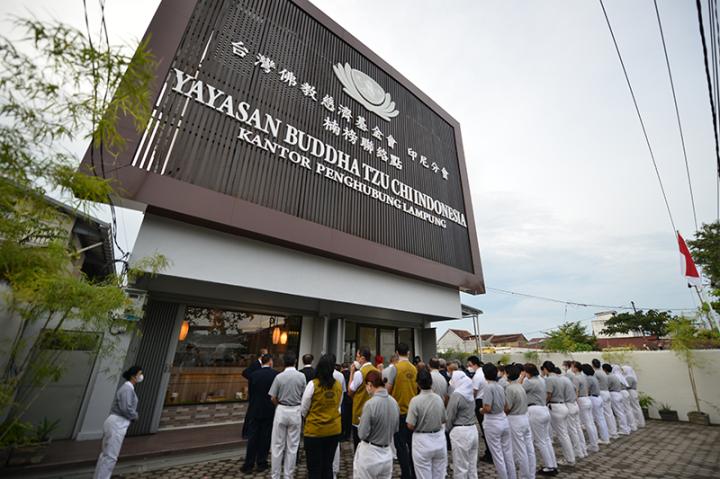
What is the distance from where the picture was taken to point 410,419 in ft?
10.9

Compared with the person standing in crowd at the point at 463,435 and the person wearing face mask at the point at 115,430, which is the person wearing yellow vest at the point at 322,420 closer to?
A: the person standing in crowd at the point at 463,435

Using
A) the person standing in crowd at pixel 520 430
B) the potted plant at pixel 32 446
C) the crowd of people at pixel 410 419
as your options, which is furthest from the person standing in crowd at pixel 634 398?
the potted plant at pixel 32 446

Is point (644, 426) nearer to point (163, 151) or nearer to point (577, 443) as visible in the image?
point (577, 443)

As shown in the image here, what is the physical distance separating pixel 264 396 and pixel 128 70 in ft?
15.7

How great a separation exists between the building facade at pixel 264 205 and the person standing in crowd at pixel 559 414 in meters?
4.49

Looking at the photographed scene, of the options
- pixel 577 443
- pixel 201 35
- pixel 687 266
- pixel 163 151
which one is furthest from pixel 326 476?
pixel 687 266

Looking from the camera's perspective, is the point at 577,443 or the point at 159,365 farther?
the point at 159,365

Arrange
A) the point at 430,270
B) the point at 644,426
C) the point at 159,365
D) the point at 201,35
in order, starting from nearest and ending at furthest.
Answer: the point at 159,365 < the point at 201,35 < the point at 644,426 < the point at 430,270

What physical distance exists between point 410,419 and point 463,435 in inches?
37.7

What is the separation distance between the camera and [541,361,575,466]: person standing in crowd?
5066mm

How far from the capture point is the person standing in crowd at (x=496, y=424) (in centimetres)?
414

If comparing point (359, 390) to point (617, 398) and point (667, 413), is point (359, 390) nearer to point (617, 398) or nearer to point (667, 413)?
point (617, 398)

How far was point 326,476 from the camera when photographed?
3377 millimetres

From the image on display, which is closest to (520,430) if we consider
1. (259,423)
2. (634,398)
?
(259,423)
